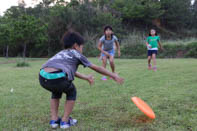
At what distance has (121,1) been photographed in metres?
32.3

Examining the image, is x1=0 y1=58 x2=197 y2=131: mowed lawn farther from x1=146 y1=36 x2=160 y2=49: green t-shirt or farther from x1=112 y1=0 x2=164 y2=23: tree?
x1=112 y1=0 x2=164 y2=23: tree

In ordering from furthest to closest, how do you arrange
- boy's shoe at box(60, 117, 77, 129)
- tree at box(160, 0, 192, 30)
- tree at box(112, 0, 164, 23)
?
tree at box(160, 0, 192, 30) < tree at box(112, 0, 164, 23) < boy's shoe at box(60, 117, 77, 129)

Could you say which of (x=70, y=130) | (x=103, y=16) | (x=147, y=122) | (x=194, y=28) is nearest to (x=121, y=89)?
(x=147, y=122)

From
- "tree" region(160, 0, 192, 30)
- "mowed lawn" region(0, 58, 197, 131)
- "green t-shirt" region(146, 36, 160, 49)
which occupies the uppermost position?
"tree" region(160, 0, 192, 30)

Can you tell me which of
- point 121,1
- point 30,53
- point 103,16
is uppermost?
point 121,1

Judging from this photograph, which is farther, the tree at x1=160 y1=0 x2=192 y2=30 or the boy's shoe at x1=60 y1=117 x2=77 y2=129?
the tree at x1=160 y1=0 x2=192 y2=30

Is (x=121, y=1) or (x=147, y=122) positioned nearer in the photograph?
(x=147, y=122)

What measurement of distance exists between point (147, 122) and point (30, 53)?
29139mm

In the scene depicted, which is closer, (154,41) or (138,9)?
(154,41)

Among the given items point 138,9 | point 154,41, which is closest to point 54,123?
point 154,41

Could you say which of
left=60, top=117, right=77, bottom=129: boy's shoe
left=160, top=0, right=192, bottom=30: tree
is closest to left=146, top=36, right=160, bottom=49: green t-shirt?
left=60, top=117, right=77, bottom=129: boy's shoe

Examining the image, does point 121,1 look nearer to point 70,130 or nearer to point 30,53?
point 30,53

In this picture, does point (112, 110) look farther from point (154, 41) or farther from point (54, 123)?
point (154, 41)

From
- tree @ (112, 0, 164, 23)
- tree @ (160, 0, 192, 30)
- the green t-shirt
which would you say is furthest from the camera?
tree @ (160, 0, 192, 30)
